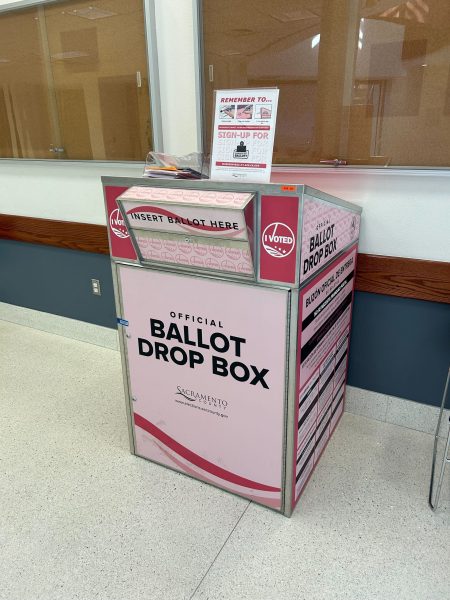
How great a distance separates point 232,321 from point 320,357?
44 cm

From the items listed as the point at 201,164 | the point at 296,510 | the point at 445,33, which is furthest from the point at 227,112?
the point at 296,510

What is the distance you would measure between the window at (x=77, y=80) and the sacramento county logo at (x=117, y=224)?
898 millimetres

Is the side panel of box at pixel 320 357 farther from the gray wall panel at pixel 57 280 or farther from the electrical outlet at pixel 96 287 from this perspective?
the electrical outlet at pixel 96 287

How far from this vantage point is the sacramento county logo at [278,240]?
1.36 meters

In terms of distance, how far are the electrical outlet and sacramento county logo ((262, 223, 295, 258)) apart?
186 cm

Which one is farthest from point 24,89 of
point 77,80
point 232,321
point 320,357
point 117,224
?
point 320,357

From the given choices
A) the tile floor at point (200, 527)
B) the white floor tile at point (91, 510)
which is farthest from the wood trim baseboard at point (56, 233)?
the tile floor at point (200, 527)

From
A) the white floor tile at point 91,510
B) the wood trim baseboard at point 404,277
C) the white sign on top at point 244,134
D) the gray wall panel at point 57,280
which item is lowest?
the white floor tile at point 91,510

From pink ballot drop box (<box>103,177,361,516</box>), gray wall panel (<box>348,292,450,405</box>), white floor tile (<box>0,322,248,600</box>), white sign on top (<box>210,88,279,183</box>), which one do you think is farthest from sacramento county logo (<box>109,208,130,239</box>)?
gray wall panel (<box>348,292,450,405</box>)

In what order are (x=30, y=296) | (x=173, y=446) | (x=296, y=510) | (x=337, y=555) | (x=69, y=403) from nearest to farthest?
(x=337, y=555), (x=296, y=510), (x=173, y=446), (x=69, y=403), (x=30, y=296)

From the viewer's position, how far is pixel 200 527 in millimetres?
1702

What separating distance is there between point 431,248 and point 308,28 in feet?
3.49

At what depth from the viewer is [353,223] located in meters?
1.94

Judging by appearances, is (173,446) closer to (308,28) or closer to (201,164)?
(201,164)
